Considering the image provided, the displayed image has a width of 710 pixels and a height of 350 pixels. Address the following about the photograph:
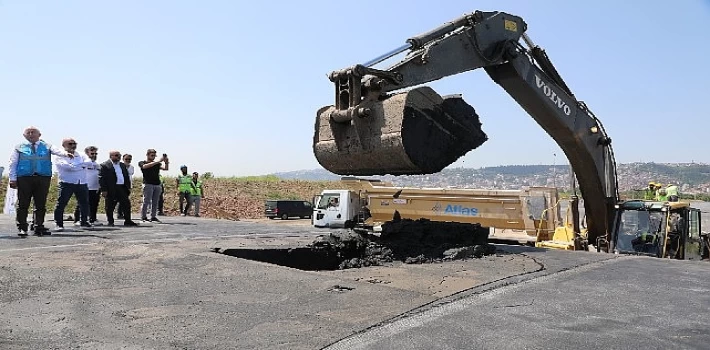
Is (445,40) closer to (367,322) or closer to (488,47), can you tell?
(488,47)

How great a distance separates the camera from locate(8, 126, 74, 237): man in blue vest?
8.23 metres

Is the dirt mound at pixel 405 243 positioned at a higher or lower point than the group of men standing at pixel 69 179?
lower

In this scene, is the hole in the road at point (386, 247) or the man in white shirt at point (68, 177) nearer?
the hole in the road at point (386, 247)

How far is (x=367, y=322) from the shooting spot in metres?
3.55

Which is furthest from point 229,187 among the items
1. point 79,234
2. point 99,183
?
point 79,234

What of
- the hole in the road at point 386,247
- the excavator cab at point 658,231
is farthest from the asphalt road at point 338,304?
the excavator cab at point 658,231

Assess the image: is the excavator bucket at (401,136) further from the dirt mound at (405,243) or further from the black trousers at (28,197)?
the black trousers at (28,197)

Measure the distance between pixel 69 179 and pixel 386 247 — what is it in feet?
17.9

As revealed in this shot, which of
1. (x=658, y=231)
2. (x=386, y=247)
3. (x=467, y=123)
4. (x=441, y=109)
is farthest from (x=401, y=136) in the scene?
(x=658, y=231)

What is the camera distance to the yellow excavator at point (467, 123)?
701cm

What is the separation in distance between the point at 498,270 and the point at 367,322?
249cm

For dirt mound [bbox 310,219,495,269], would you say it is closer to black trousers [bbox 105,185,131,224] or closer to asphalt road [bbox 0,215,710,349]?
asphalt road [bbox 0,215,710,349]

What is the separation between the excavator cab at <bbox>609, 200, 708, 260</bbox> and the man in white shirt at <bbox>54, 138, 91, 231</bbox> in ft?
29.6

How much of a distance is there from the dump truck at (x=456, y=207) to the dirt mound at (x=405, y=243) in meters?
3.80
